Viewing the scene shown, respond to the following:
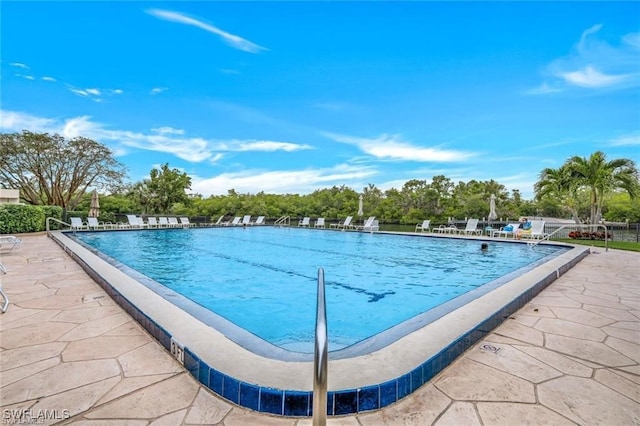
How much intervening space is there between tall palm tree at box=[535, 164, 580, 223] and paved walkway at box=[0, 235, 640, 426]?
44.0 feet

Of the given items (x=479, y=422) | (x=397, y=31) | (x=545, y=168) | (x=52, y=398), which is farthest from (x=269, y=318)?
(x=545, y=168)

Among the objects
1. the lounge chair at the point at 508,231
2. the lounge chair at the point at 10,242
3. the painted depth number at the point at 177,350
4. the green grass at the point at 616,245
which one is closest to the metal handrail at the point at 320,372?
the painted depth number at the point at 177,350

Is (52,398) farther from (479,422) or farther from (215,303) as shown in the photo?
(215,303)

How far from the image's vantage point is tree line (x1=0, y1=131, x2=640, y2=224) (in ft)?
44.8

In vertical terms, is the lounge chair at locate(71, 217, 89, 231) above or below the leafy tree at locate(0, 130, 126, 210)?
below

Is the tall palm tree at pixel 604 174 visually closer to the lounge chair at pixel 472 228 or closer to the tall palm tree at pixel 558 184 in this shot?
the tall palm tree at pixel 558 184

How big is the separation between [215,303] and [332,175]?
2304 centimetres

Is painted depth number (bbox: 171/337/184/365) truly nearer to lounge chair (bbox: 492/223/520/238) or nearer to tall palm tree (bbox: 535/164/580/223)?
lounge chair (bbox: 492/223/520/238)

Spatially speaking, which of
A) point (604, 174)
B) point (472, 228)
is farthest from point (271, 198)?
point (604, 174)

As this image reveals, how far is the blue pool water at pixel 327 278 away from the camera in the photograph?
3.91 meters

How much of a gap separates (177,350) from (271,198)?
31.1m

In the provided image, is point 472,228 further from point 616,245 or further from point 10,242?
point 10,242

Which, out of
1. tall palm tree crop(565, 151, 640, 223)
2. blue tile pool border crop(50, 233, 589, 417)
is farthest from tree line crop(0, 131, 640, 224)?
blue tile pool border crop(50, 233, 589, 417)

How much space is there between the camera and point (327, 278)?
19.9ft
